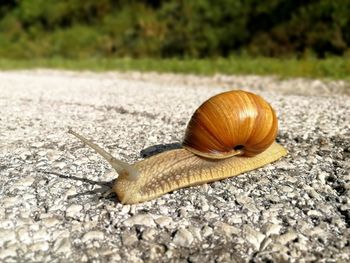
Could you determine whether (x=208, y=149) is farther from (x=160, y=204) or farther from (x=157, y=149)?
(x=157, y=149)

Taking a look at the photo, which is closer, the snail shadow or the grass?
the snail shadow

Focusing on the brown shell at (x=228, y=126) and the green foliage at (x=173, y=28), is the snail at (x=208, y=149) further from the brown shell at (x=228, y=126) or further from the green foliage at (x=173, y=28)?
the green foliage at (x=173, y=28)

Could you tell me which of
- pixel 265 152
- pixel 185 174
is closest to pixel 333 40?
pixel 265 152

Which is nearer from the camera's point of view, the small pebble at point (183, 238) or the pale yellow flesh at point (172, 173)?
the small pebble at point (183, 238)

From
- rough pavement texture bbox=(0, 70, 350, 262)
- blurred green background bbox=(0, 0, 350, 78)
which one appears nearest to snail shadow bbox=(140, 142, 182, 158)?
rough pavement texture bbox=(0, 70, 350, 262)

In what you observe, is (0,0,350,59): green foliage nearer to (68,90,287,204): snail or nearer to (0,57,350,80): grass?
(0,57,350,80): grass

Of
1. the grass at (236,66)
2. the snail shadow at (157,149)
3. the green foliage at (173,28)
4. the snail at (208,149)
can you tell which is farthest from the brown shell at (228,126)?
the green foliage at (173,28)

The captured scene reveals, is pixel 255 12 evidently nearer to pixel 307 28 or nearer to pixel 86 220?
pixel 307 28
